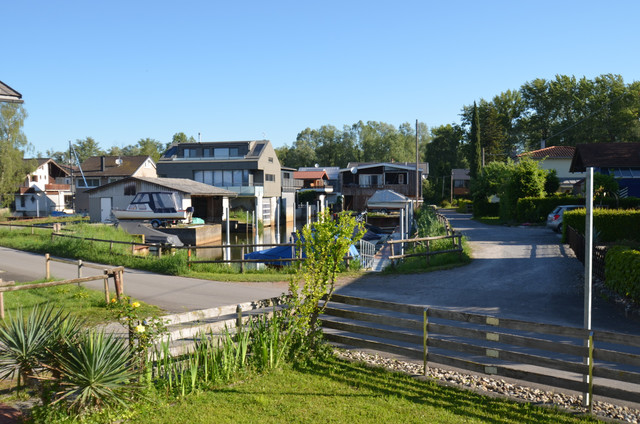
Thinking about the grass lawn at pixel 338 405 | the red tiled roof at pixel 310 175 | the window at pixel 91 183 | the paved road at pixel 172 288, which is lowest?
the grass lawn at pixel 338 405

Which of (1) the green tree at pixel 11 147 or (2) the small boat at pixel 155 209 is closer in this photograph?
(2) the small boat at pixel 155 209

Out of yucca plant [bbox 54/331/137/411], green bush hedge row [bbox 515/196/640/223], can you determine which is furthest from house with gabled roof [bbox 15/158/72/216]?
yucca plant [bbox 54/331/137/411]

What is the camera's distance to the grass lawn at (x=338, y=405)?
231 inches

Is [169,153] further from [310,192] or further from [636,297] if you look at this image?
[636,297]

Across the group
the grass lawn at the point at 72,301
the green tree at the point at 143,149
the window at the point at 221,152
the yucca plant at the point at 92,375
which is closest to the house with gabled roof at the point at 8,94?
the grass lawn at the point at 72,301

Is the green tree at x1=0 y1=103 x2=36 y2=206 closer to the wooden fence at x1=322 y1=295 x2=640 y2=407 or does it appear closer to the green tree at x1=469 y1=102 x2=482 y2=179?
the green tree at x1=469 y1=102 x2=482 y2=179

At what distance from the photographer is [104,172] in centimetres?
6838

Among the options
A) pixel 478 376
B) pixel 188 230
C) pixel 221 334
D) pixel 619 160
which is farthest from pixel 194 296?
pixel 619 160

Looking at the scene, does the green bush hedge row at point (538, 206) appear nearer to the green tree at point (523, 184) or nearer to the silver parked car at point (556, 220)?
the green tree at point (523, 184)

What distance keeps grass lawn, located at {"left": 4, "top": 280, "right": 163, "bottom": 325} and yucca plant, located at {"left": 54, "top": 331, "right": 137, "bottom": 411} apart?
478 centimetres

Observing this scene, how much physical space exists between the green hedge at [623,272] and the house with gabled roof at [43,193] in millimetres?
66088

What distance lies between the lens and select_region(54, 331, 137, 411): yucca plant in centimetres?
559

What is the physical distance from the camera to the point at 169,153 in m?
57.7

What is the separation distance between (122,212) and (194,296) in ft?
96.2
